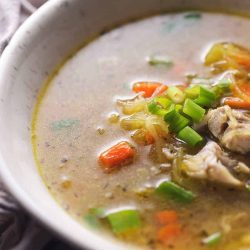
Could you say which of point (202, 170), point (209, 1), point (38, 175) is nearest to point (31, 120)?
point (38, 175)

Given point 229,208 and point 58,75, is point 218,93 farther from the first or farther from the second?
point 58,75

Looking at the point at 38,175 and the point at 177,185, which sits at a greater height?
the point at 38,175

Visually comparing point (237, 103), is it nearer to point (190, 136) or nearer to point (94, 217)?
point (190, 136)

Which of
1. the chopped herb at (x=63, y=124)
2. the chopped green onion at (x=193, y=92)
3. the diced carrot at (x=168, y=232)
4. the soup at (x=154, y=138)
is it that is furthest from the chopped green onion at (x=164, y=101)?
the diced carrot at (x=168, y=232)

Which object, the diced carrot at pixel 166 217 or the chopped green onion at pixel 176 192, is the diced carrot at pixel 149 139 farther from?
the diced carrot at pixel 166 217

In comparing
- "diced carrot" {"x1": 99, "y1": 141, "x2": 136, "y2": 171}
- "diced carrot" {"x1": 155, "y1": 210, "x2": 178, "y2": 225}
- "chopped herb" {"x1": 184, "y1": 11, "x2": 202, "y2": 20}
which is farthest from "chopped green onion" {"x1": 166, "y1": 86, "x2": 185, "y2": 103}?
"chopped herb" {"x1": 184, "y1": 11, "x2": 202, "y2": 20}

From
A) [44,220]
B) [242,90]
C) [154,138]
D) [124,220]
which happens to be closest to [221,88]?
[242,90]

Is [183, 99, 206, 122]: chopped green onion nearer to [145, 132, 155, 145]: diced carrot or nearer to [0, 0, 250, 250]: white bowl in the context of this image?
[145, 132, 155, 145]: diced carrot
